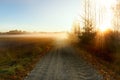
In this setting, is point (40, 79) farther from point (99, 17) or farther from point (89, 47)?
point (99, 17)

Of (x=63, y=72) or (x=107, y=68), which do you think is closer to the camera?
(x=63, y=72)

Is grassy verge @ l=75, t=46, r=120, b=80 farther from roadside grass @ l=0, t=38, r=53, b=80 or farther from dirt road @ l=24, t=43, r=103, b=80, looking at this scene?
roadside grass @ l=0, t=38, r=53, b=80

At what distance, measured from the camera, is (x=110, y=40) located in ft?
145

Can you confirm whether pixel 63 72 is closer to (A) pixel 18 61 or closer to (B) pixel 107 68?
(B) pixel 107 68

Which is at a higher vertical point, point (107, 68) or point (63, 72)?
point (63, 72)

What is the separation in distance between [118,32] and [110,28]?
4184mm

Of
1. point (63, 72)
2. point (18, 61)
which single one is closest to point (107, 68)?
point (63, 72)

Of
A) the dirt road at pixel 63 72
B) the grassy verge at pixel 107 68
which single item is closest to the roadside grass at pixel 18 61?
the dirt road at pixel 63 72

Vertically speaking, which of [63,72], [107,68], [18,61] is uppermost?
[63,72]

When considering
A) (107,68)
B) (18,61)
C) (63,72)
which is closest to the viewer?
(63,72)

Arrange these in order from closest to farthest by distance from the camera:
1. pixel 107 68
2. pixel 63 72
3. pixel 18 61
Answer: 1. pixel 63 72
2. pixel 107 68
3. pixel 18 61

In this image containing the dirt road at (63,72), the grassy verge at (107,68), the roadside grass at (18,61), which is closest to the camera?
the dirt road at (63,72)

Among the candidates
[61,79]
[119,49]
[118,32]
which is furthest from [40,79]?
[118,32]

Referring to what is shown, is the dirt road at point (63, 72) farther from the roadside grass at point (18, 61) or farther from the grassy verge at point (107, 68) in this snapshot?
the roadside grass at point (18, 61)
